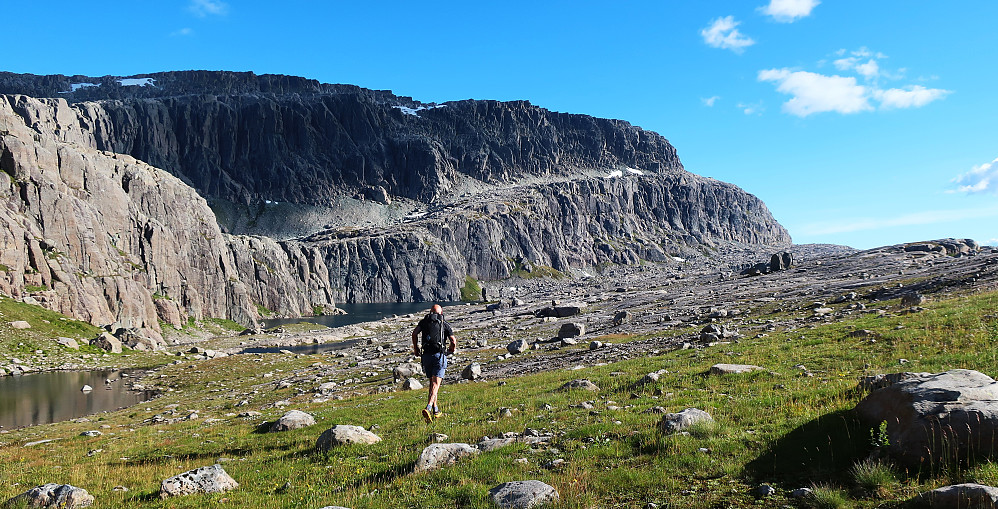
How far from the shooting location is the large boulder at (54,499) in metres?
11.0

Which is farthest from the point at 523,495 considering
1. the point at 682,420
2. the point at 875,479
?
the point at 875,479

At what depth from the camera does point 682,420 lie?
41.0 feet

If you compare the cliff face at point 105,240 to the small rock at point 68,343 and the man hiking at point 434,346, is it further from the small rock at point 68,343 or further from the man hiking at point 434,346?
the man hiking at point 434,346

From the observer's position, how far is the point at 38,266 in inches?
2864

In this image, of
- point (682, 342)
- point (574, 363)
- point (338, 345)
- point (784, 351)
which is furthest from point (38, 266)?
point (784, 351)

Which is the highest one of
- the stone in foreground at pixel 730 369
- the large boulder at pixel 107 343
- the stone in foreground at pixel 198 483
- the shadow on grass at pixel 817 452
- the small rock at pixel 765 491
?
the shadow on grass at pixel 817 452

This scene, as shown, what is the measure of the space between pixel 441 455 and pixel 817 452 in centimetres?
831

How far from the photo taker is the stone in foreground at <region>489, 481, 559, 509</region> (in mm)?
9000

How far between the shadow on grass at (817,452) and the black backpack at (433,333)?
38.6 feet

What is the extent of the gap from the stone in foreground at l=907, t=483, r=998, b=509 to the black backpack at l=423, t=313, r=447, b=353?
47.3ft

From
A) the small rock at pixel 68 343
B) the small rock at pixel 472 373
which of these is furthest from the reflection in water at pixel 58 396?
the small rock at pixel 472 373

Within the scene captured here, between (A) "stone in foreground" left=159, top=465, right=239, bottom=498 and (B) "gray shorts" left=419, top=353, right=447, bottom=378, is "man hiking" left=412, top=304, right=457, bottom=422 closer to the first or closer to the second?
(B) "gray shorts" left=419, top=353, right=447, bottom=378

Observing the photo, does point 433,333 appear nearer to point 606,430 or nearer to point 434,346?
point 434,346

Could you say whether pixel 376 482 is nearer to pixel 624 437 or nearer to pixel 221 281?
pixel 624 437
